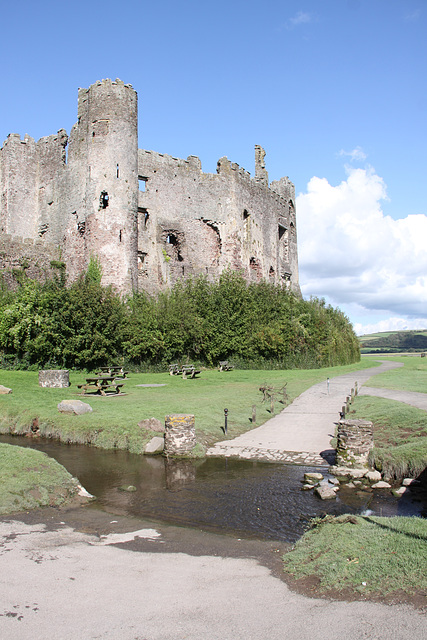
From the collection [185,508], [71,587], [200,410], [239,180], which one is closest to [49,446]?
[200,410]

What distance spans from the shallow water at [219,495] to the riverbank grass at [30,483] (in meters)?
0.68

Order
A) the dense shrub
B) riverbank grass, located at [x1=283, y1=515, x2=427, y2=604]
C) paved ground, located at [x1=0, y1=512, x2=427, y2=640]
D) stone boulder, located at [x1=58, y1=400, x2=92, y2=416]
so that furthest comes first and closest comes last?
the dense shrub
stone boulder, located at [x1=58, y1=400, x2=92, y2=416]
riverbank grass, located at [x1=283, y1=515, x2=427, y2=604]
paved ground, located at [x1=0, y1=512, x2=427, y2=640]

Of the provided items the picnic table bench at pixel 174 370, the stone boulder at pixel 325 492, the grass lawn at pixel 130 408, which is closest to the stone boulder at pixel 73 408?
the grass lawn at pixel 130 408

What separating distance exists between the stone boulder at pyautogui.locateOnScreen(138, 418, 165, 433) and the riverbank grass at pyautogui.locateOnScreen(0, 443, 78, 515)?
3726 mm

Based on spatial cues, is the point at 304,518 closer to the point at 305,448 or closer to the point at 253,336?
the point at 305,448

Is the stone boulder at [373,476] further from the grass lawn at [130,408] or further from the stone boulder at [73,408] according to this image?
the stone boulder at [73,408]

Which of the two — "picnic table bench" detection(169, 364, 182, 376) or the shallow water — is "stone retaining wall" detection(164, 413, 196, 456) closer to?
the shallow water

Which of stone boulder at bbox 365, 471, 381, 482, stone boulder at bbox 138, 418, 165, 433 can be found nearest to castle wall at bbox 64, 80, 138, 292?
stone boulder at bbox 138, 418, 165, 433

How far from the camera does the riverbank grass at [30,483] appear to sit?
7.56 metres

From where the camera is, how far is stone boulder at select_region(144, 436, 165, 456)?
473 inches

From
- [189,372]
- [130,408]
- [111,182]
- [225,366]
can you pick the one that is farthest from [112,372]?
[111,182]

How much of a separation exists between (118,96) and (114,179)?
16.8 feet

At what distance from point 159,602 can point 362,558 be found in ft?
6.89

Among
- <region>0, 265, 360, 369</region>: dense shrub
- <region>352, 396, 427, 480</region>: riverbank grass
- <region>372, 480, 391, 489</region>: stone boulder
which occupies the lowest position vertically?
<region>372, 480, 391, 489</region>: stone boulder
